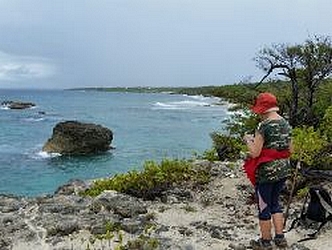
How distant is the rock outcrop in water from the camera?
37.0 meters

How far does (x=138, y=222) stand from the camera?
8.61 meters

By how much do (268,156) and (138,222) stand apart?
→ 8.01 feet

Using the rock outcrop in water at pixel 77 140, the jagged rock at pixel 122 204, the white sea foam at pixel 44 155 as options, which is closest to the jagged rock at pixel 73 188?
the jagged rock at pixel 122 204

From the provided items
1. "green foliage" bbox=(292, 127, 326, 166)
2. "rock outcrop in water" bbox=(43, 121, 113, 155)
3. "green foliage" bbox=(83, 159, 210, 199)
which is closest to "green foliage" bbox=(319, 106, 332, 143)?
"green foliage" bbox=(292, 127, 326, 166)

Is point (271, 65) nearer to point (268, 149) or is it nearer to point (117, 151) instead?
point (268, 149)

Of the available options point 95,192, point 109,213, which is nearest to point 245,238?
point 109,213

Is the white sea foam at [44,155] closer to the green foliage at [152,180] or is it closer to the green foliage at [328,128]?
the green foliage at [152,180]

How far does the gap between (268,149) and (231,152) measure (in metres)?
9.78

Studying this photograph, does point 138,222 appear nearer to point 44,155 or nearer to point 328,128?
point 328,128

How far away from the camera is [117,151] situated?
37.7 metres

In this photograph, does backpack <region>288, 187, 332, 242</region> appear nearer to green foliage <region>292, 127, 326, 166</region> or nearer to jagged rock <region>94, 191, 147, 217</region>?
green foliage <region>292, 127, 326, 166</region>

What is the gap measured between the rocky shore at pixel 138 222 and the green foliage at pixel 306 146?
89cm

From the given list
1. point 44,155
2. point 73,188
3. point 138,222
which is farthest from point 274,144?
point 44,155

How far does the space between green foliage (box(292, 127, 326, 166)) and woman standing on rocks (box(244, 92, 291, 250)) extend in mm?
3060
